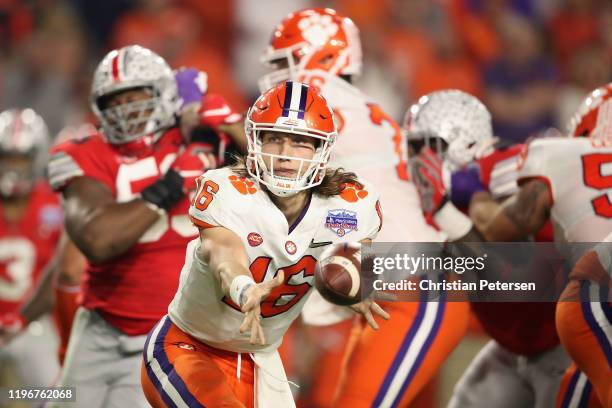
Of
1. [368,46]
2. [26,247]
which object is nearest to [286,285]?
[26,247]

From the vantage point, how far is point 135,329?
438 cm

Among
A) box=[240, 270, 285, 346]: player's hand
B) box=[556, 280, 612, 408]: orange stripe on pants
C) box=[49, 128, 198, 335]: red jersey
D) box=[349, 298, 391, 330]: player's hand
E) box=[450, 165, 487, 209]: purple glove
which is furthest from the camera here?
box=[450, 165, 487, 209]: purple glove

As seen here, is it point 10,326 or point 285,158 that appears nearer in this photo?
point 285,158

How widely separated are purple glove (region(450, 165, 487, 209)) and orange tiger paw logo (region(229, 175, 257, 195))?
169 cm

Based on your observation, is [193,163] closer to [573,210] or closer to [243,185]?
[243,185]

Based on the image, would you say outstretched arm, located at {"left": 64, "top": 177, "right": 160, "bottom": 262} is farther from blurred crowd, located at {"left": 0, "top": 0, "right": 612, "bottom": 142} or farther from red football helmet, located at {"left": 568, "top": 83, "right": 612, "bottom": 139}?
blurred crowd, located at {"left": 0, "top": 0, "right": 612, "bottom": 142}

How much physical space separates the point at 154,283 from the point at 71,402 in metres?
0.59

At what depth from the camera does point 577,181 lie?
13.2 feet

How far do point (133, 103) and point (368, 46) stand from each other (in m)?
4.53

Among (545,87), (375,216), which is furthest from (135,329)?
(545,87)

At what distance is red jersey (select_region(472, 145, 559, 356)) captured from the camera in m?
4.48

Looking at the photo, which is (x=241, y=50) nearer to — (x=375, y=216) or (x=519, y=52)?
(x=519, y=52)

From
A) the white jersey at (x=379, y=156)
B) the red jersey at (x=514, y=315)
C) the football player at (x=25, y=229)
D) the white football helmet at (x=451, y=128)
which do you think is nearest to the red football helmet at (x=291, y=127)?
the white jersey at (x=379, y=156)

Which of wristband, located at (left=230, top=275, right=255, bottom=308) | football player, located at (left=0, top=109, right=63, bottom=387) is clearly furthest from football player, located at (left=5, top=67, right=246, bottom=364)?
wristband, located at (left=230, top=275, right=255, bottom=308)
